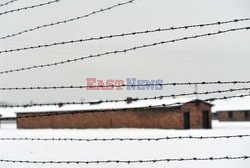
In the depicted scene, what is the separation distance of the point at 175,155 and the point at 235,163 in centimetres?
349

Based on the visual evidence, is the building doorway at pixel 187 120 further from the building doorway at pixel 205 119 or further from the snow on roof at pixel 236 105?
the snow on roof at pixel 236 105

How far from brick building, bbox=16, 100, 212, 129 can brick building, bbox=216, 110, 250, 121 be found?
20.3 meters

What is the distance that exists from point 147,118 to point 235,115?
89.9 feet

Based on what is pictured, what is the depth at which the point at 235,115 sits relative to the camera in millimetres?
60375

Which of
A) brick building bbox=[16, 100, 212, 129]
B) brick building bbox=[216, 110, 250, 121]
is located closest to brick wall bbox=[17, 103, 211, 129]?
brick building bbox=[16, 100, 212, 129]

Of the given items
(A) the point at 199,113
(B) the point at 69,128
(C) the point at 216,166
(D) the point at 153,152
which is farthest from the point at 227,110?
(C) the point at 216,166

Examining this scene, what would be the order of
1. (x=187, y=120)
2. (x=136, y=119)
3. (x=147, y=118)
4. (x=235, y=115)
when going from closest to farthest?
(x=187, y=120) → (x=147, y=118) → (x=136, y=119) → (x=235, y=115)

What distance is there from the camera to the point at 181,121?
36.9 meters

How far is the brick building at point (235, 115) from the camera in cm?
5847

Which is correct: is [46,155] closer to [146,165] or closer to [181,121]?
[146,165]

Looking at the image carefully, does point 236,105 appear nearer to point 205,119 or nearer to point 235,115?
point 235,115

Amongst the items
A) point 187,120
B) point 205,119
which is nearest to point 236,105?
point 205,119

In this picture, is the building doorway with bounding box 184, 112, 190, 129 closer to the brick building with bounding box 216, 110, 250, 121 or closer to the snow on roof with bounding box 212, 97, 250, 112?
the snow on roof with bounding box 212, 97, 250, 112

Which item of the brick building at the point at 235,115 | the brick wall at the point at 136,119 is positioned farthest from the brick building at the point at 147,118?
the brick building at the point at 235,115
